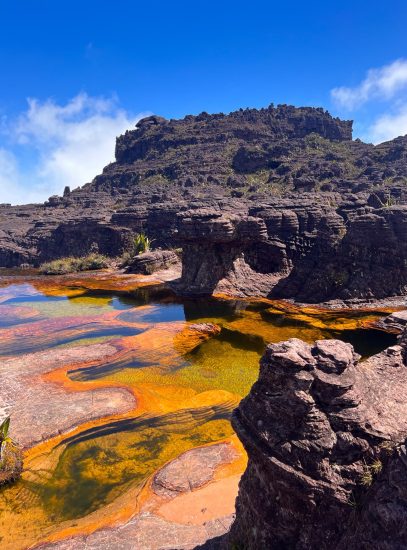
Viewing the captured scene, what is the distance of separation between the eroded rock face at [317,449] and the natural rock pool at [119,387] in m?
4.32

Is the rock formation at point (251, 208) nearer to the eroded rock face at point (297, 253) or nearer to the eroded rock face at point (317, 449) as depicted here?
the eroded rock face at point (297, 253)

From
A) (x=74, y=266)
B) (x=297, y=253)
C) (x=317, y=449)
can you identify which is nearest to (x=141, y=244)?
(x=74, y=266)

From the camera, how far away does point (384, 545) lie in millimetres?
4684

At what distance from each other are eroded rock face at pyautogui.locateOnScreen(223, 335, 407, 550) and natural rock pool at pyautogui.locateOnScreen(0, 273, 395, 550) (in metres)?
4.32

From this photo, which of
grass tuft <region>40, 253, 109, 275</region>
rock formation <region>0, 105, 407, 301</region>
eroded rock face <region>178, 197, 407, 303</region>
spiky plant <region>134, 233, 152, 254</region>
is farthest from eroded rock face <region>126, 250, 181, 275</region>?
eroded rock face <region>178, 197, 407, 303</region>

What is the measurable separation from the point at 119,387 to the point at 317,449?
41.6 ft

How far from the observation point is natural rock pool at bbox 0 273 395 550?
1072 centimetres

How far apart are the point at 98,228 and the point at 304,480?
6009cm

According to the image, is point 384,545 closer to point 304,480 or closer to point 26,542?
point 304,480

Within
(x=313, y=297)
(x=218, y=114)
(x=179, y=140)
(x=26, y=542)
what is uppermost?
(x=218, y=114)

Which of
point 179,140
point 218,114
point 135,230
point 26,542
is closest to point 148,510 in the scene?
point 26,542

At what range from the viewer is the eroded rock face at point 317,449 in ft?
18.5

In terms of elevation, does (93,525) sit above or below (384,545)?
below

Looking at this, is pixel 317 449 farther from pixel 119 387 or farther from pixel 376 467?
pixel 119 387
